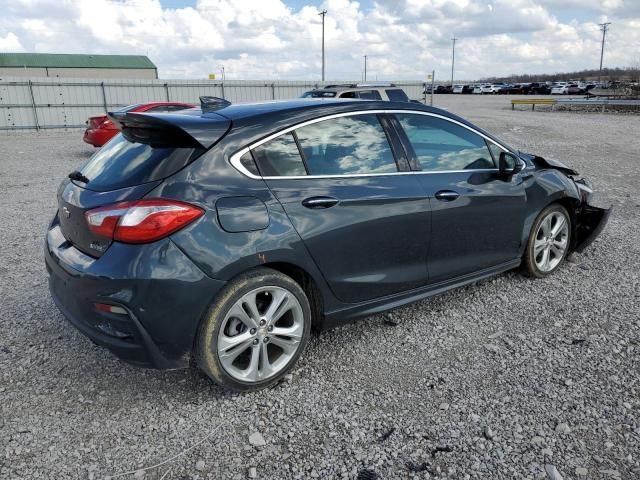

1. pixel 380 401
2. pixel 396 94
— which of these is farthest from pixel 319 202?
pixel 396 94

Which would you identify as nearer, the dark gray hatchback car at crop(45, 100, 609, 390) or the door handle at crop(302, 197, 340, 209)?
the dark gray hatchback car at crop(45, 100, 609, 390)

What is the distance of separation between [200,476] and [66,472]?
2.07 feet

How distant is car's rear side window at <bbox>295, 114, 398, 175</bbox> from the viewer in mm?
3247

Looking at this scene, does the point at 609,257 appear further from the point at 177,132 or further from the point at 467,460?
the point at 177,132

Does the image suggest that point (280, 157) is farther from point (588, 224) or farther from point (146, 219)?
point (588, 224)

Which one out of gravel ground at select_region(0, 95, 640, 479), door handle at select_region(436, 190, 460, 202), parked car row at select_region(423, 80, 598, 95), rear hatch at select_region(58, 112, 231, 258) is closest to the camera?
gravel ground at select_region(0, 95, 640, 479)

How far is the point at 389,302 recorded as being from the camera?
3.63m

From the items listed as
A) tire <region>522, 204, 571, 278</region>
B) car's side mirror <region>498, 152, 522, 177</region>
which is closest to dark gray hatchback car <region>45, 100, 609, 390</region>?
car's side mirror <region>498, 152, 522, 177</region>

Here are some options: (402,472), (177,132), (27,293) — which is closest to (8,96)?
(27,293)

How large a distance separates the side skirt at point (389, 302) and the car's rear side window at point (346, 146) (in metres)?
0.87

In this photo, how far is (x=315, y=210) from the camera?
313 cm

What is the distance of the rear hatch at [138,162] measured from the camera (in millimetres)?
2826

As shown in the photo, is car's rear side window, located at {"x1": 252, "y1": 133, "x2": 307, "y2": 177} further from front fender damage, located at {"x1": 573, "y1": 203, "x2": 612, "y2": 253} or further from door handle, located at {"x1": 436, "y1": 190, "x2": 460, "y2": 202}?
front fender damage, located at {"x1": 573, "y1": 203, "x2": 612, "y2": 253}

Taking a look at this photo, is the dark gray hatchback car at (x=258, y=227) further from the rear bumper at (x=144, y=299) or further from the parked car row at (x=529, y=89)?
the parked car row at (x=529, y=89)
